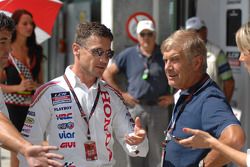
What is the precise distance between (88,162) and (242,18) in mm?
3609

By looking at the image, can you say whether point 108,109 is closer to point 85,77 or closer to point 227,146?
point 85,77

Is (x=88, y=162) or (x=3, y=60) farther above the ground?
(x=3, y=60)

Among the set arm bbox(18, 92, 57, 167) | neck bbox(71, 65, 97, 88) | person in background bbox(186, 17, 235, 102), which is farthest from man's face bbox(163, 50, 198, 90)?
person in background bbox(186, 17, 235, 102)

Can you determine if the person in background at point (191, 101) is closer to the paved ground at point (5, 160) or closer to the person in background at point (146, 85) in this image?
the person in background at point (146, 85)

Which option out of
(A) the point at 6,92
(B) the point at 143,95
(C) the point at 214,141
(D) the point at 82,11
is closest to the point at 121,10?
(B) the point at 143,95

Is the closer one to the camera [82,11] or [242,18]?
[242,18]

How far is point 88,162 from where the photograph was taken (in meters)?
3.27

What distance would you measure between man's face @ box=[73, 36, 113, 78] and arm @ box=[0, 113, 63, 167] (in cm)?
83

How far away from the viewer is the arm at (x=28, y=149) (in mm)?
2432

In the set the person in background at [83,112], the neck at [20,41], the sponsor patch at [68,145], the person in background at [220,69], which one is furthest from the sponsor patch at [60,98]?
the person in background at [220,69]

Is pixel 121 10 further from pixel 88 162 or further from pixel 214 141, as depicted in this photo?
pixel 214 141

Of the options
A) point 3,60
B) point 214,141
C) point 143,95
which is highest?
point 3,60

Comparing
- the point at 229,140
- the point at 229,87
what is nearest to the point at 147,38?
the point at 229,87

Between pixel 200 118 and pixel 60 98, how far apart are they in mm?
855
